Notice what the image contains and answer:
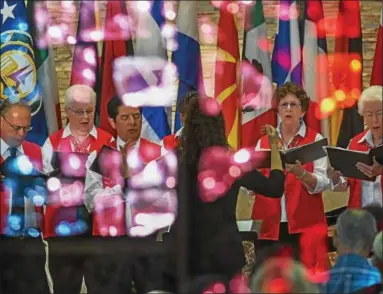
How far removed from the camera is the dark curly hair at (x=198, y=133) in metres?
3.68

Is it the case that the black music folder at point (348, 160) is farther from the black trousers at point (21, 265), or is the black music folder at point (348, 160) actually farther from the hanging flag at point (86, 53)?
the hanging flag at point (86, 53)

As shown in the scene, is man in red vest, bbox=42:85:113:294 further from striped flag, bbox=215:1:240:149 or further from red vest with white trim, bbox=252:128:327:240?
striped flag, bbox=215:1:240:149

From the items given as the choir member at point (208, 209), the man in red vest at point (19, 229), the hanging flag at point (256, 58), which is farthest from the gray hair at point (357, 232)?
the hanging flag at point (256, 58)

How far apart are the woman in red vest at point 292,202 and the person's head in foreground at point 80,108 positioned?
0.86 m

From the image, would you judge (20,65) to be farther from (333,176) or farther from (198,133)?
(198,133)

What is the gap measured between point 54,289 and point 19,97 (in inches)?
55.1

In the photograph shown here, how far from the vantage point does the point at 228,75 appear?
5766mm

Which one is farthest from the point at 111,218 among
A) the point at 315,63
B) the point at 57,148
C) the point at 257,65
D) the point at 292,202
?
the point at 315,63

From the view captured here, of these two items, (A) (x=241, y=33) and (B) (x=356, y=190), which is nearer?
(B) (x=356, y=190)

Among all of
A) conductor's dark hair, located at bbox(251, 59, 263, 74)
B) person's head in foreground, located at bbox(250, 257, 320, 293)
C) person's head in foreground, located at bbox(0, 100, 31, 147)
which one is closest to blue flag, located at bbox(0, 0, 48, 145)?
person's head in foreground, located at bbox(0, 100, 31, 147)

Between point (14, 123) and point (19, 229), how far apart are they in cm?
52

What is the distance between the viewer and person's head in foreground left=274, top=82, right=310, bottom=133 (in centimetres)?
468

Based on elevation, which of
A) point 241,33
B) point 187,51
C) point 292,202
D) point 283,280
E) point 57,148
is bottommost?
point 283,280

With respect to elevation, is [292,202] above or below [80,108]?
below
